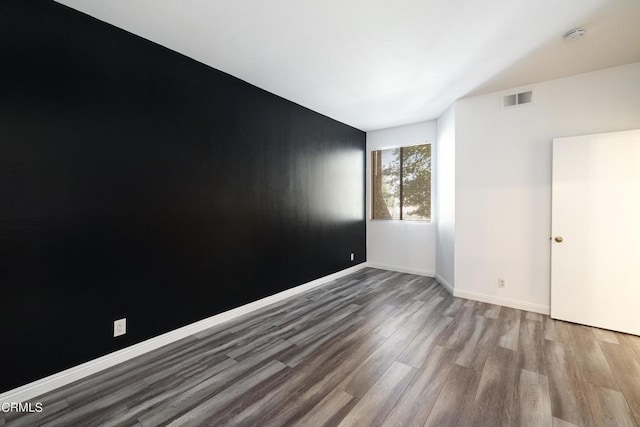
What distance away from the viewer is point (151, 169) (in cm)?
244

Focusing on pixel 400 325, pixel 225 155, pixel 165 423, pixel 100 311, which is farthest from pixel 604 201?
pixel 100 311

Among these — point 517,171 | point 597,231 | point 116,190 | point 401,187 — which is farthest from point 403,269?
point 116,190

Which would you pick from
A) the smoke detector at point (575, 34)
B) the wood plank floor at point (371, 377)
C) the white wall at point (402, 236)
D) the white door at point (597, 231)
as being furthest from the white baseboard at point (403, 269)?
the smoke detector at point (575, 34)

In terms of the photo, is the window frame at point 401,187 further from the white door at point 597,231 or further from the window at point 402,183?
the white door at point 597,231

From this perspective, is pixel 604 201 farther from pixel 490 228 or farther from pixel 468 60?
pixel 468 60

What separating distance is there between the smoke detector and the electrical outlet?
15.2ft

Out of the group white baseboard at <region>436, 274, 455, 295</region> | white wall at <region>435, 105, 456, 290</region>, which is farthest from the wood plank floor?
white wall at <region>435, 105, 456, 290</region>

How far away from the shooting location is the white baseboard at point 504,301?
3261 millimetres

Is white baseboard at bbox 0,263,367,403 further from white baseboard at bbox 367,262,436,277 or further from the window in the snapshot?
the window

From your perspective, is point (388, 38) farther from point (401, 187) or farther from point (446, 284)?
point (446, 284)

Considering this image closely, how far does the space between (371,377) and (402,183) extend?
394 centimetres

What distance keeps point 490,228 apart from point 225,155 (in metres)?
3.59

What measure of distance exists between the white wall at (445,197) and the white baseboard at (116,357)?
2.74 m

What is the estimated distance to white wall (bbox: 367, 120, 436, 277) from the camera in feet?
16.1
